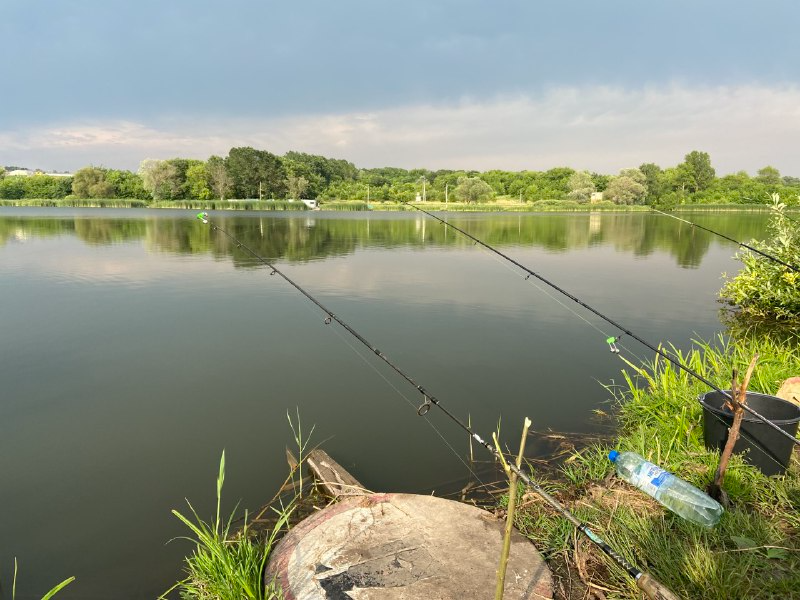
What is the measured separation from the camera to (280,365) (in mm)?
7891

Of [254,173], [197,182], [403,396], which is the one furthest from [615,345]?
[197,182]

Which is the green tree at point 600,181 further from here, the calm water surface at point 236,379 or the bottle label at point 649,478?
the bottle label at point 649,478

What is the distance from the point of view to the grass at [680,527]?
9.39 ft

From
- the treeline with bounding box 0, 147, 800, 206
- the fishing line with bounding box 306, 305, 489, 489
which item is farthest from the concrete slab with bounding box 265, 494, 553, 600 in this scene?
the treeline with bounding box 0, 147, 800, 206

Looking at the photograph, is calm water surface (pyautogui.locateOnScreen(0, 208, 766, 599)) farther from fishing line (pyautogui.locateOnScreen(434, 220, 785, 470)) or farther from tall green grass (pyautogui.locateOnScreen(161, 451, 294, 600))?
tall green grass (pyautogui.locateOnScreen(161, 451, 294, 600))

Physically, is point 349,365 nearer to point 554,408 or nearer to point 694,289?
point 554,408

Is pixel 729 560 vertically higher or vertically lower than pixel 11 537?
higher

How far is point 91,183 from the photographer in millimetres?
83688

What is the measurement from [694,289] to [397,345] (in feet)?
34.4

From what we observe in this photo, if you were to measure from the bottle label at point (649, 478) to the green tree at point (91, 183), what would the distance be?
9808 centimetres

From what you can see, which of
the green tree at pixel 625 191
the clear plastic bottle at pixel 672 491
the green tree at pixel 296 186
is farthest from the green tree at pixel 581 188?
the clear plastic bottle at pixel 672 491

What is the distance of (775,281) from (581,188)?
9090 cm

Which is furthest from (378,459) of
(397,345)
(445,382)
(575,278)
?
(575,278)

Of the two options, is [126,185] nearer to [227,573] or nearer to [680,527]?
[227,573]
